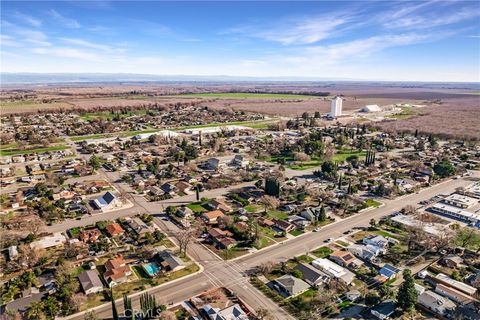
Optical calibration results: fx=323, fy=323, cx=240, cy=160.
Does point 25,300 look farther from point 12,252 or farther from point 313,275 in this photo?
point 313,275

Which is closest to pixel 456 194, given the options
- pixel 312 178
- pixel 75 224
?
pixel 312 178

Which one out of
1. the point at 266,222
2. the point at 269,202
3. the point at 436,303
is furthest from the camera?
the point at 269,202

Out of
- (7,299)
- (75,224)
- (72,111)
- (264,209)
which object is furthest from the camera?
(72,111)

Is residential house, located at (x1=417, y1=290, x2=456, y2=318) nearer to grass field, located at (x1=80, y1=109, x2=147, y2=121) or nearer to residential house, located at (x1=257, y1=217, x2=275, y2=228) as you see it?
residential house, located at (x1=257, y1=217, x2=275, y2=228)

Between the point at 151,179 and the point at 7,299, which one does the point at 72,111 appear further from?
the point at 7,299

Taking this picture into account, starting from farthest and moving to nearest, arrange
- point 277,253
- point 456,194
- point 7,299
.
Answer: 1. point 456,194
2. point 277,253
3. point 7,299

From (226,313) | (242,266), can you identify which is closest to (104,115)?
(242,266)
